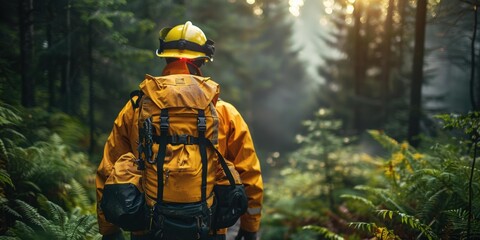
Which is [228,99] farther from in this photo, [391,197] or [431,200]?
[431,200]

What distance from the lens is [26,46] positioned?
8.02 m

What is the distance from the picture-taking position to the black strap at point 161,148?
335cm

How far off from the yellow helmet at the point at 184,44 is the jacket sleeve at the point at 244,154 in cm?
63

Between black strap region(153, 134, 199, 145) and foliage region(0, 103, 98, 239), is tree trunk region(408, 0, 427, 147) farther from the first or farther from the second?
foliage region(0, 103, 98, 239)

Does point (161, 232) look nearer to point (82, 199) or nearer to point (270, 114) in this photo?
point (82, 199)

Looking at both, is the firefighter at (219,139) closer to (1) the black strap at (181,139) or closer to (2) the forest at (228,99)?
(1) the black strap at (181,139)

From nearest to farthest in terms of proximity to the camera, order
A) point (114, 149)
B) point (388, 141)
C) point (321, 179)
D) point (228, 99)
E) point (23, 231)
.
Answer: point (114, 149) < point (23, 231) < point (388, 141) < point (321, 179) < point (228, 99)

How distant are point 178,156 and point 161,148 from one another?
167 mm

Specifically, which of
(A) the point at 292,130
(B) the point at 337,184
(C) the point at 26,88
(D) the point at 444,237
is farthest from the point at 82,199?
(A) the point at 292,130

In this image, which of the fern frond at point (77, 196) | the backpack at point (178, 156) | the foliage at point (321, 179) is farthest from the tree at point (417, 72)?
the fern frond at point (77, 196)

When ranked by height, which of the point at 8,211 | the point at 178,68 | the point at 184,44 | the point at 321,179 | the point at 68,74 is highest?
the point at 68,74

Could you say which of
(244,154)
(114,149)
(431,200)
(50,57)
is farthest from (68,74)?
(431,200)

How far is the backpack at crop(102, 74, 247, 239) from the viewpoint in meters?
3.36

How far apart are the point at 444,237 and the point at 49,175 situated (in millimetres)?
5802
